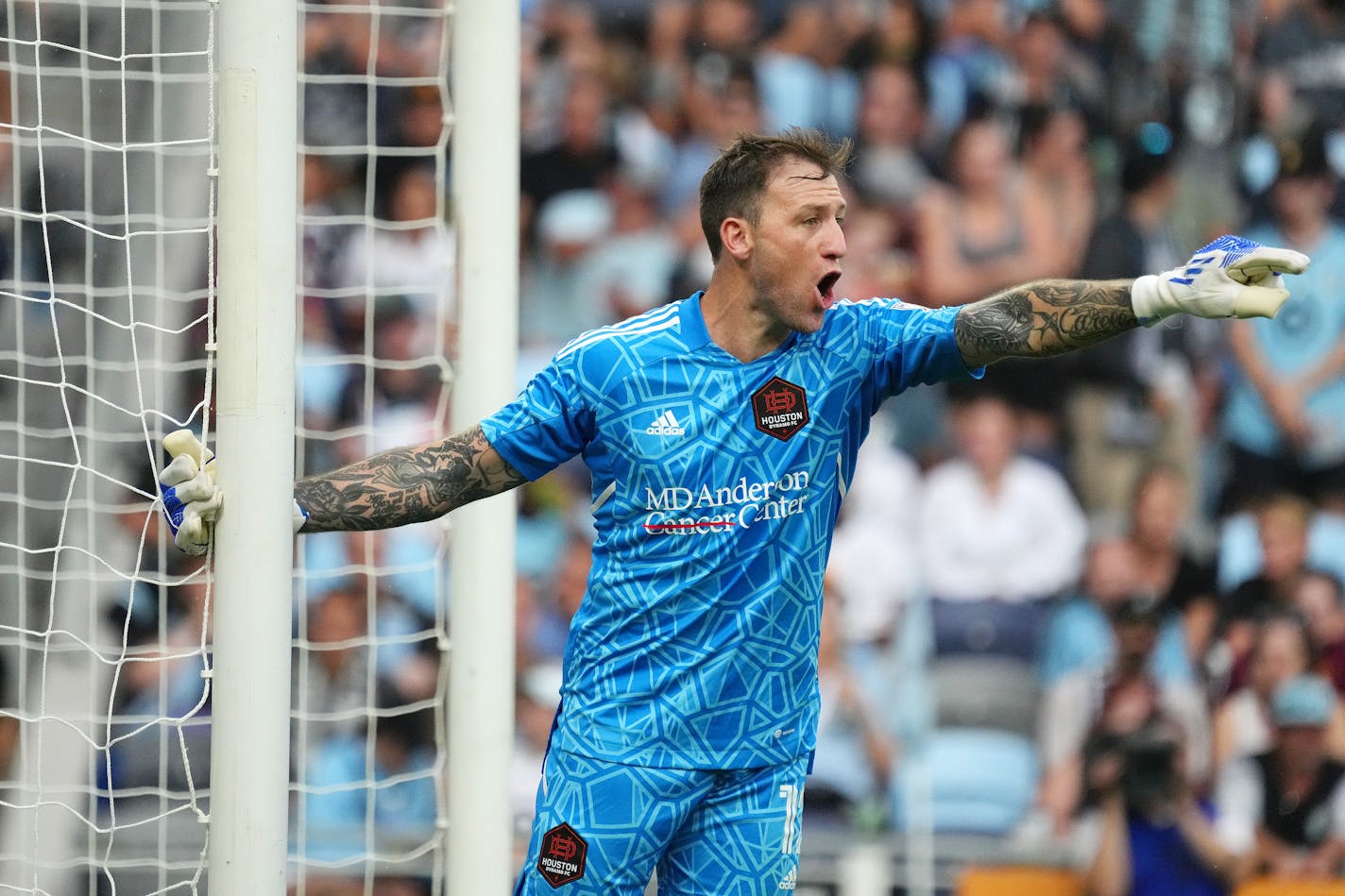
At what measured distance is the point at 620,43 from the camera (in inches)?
287

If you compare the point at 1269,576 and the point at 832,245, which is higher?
the point at 832,245

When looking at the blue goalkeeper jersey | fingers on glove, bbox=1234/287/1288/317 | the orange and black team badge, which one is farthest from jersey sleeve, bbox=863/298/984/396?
the orange and black team badge

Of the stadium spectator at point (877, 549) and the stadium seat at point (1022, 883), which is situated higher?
the stadium spectator at point (877, 549)

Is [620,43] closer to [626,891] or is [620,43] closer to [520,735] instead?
[520,735]

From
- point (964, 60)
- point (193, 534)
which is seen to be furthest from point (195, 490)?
point (964, 60)

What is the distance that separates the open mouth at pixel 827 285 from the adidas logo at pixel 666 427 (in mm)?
420

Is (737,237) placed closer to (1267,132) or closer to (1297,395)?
(1297,395)

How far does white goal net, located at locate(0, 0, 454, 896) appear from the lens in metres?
6.05

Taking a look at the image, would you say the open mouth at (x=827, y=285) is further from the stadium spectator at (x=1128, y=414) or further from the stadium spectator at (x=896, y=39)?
the stadium spectator at (x=896, y=39)

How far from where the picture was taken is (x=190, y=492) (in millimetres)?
3584

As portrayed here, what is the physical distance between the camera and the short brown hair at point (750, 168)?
375 cm

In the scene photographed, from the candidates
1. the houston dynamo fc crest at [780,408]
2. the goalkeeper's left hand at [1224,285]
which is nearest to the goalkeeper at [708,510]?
the houston dynamo fc crest at [780,408]

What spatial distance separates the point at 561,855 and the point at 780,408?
1.08 metres

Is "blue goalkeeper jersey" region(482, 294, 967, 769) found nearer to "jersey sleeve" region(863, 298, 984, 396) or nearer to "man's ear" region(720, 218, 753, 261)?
"jersey sleeve" region(863, 298, 984, 396)
